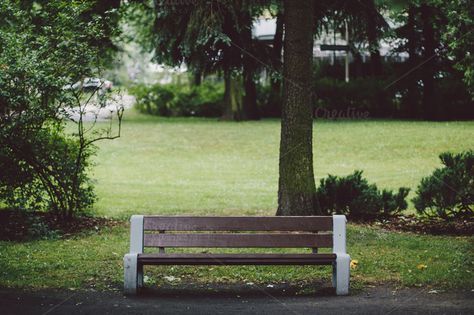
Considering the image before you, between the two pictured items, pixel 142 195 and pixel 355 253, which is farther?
pixel 142 195

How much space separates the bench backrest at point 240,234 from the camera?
7438mm

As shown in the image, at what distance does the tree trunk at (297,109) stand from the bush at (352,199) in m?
1.34

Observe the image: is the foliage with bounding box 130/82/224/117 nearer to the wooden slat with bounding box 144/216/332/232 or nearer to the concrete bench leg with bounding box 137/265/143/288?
the wooden slat with bounding box 144/216/332/232

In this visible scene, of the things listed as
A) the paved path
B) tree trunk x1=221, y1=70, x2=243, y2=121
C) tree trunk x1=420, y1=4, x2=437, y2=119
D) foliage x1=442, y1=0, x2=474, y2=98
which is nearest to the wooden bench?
the paved path

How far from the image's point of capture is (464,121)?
26.5m

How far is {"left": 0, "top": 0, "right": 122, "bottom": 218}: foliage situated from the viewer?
9.98 metres

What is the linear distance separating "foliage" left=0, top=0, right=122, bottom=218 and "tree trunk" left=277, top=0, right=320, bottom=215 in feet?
9.05

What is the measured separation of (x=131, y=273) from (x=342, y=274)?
78.8 inches

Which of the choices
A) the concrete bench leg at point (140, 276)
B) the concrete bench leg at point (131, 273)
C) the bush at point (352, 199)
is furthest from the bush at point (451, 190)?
the concrete bench leg at point (131, 273)

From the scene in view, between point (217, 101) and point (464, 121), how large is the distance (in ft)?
41.9

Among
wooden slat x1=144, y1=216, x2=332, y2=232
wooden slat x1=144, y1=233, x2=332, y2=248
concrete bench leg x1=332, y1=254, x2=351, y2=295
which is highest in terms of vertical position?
wooden slat x1=144, y1=216, x2=332, y2=232

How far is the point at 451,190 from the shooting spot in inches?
467

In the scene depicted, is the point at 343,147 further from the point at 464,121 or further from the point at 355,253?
the point at 355,253

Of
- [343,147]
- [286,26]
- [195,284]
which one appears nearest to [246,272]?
[195,284]
